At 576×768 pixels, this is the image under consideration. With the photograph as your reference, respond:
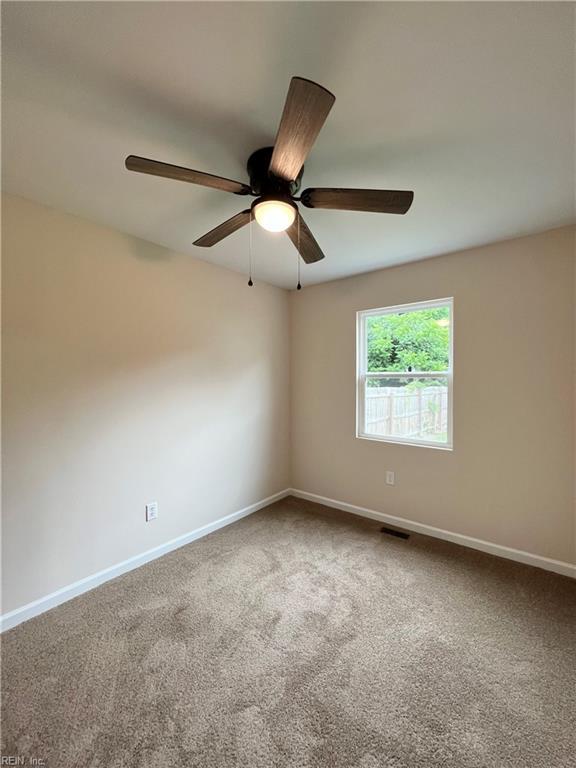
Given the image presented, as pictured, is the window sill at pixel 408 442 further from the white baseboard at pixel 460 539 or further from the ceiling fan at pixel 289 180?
the ceiling fan at pixel 289 180

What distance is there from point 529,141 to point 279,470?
328cm

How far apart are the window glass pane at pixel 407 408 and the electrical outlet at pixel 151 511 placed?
2060mm

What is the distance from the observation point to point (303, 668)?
60.8 inches

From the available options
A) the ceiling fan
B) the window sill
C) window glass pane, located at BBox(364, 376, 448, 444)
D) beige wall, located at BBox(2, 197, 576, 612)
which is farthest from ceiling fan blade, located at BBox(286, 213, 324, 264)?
the window sill

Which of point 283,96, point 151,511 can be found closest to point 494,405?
point 283,96

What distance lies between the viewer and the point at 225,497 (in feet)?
10.1

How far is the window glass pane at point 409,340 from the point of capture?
9.33 feet

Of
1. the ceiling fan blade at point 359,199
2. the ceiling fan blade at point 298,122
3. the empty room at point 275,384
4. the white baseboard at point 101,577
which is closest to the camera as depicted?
the ceiling fan blade at point 298,122

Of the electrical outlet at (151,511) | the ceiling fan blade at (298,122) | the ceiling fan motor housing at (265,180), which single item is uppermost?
the ceiling fan motor housing at (265,180)

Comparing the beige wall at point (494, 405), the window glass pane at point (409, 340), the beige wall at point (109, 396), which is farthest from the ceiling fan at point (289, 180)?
the window glass pane at point (409, 340)

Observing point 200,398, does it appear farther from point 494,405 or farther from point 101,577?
point 494,405

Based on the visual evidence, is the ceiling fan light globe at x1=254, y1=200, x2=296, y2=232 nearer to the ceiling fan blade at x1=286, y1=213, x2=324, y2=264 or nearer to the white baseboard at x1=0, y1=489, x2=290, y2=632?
the ceiling fan blade at x1=286, y1=213, x2=324, y2=264

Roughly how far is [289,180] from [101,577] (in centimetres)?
268

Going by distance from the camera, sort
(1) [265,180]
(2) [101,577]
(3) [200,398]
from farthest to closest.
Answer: (3) [200,398]
(2) [101,577]
(1) [265,180]
